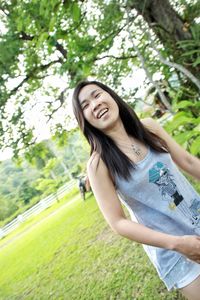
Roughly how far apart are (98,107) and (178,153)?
0.41 meters

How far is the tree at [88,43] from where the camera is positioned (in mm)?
3031

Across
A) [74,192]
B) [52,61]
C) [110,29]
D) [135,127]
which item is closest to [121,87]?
[110,29]

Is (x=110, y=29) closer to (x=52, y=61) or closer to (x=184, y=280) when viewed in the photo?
(x=52, y=61)

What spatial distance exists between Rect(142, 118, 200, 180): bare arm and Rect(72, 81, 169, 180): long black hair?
0.04 meters

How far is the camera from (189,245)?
1.17 metres

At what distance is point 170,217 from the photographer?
1.34 m

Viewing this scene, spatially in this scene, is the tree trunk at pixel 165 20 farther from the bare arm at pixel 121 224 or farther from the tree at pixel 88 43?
the bare arm at pixel 121 224

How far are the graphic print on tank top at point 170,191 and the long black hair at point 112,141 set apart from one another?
88mm

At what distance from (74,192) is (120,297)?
21.1 m

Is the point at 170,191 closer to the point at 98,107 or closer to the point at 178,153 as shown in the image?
the point at 178,153

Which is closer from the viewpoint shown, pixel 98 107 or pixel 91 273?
pixel 98 107

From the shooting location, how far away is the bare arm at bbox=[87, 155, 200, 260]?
1181 millimetres

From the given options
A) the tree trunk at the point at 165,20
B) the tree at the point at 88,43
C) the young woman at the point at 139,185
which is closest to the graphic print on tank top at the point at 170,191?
the young woman at the point at 139,185

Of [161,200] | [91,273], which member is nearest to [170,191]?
[161,200]
